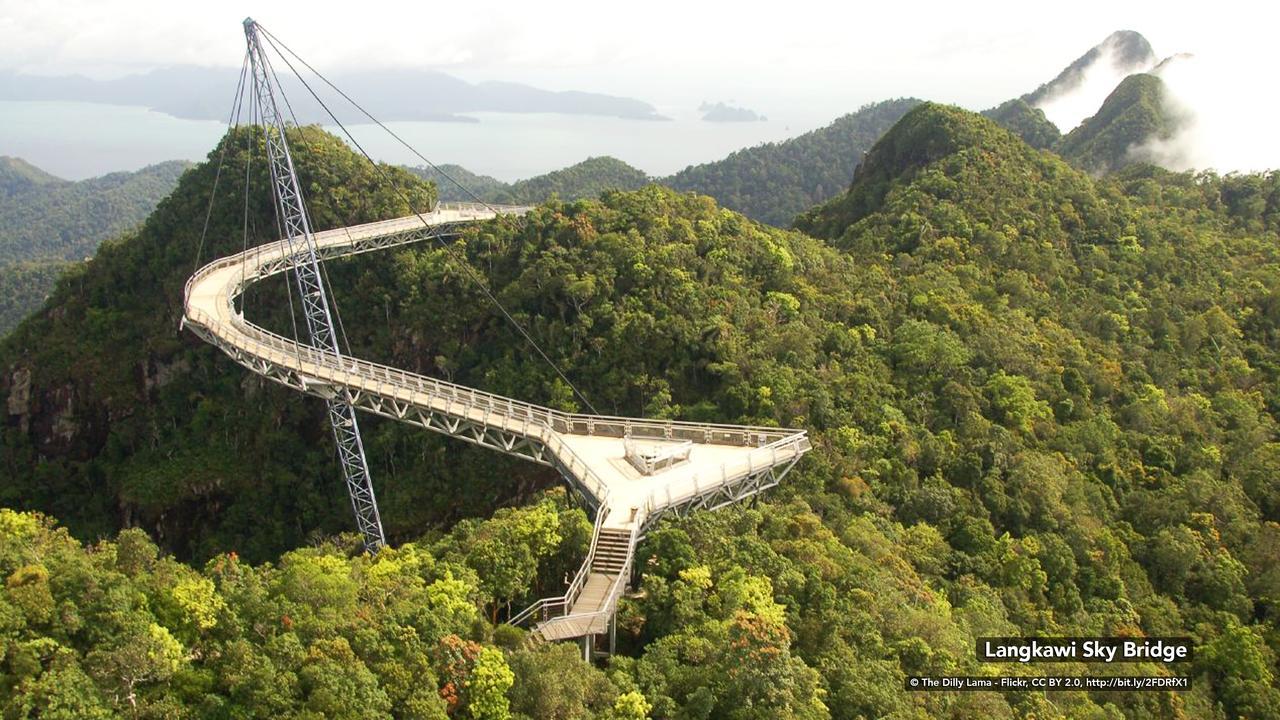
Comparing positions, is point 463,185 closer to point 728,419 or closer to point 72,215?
point 72,215

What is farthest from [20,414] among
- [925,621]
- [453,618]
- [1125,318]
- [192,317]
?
[1125,318]

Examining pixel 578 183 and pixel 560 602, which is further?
pixel 578 183

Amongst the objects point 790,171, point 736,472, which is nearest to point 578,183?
point 790,171

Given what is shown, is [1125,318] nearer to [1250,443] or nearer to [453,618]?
[1250,443]

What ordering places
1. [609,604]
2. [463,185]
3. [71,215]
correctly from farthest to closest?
[71,215] < [463,185] < [609,604]

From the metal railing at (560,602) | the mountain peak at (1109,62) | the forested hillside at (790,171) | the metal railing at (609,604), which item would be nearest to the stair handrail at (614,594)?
the metal railing at (609,604)

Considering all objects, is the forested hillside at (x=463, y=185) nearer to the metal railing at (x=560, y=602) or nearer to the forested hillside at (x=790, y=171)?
the forested hillside at (x=790, y=171)

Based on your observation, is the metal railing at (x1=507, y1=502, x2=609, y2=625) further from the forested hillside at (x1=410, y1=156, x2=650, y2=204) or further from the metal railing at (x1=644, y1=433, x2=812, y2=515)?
the forested hillside at (x1=410, y1=156, x2=650, y2=204)
